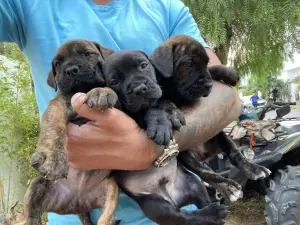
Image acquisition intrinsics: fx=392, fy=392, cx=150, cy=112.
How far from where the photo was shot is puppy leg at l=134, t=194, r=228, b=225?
208cm

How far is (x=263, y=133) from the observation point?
5.79 metres

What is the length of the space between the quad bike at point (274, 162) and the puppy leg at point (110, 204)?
7.26 ft

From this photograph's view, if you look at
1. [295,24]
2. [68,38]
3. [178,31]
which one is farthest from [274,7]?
[68,38]

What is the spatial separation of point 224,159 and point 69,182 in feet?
13.9

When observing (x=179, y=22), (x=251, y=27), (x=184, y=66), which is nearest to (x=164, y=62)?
(x=184, y=66)

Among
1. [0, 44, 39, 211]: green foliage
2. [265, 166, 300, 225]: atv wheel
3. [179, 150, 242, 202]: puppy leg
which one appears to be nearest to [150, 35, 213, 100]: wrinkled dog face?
[179, 150, 242, 202]: puppy leg

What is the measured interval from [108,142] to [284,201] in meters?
3.18

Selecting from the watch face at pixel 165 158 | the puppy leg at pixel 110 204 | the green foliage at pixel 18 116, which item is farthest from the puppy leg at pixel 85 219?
the green foliage at pixel 18 116

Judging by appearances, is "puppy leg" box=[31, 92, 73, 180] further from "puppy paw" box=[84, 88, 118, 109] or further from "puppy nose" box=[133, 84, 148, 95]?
"puppy nose" box=[133, 84, 148, 95]

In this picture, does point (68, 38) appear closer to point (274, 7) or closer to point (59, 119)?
point (59, 119)

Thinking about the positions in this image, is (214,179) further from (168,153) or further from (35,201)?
(35,201)

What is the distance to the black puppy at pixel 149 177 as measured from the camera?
6.69 ft

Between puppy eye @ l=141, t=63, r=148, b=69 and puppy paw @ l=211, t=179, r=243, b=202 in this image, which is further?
puppy paw @ l=211, t=179, r=243, b=202

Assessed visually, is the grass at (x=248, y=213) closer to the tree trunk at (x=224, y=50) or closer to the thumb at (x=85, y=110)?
the tree trunk at (x=224, y=50)
